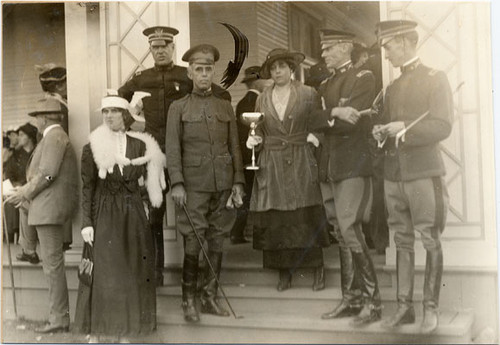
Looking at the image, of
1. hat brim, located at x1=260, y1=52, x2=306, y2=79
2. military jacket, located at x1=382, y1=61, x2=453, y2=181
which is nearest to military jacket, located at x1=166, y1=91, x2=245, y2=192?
hat brim, located at x1=260, y1=52, x2=306, y2=79

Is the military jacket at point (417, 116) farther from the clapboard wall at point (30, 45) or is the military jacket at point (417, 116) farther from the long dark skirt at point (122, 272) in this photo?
the clapboard wall at point (30, 45)

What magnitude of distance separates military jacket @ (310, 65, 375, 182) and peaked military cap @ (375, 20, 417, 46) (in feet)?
0.75

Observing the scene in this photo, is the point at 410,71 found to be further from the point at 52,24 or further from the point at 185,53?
the point at 52,24

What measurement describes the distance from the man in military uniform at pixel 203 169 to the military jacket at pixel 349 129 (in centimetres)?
59

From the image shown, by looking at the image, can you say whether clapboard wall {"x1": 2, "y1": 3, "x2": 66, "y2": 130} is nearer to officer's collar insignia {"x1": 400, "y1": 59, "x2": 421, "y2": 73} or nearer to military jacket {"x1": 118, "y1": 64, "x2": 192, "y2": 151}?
military jacket {"x1": 118, "y1": 64, "x2": 192, "y2": 151}

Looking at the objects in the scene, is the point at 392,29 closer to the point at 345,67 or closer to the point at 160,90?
the point at 345,67

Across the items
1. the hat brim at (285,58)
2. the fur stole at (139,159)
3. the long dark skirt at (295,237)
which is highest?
the hat brim at (285,58)

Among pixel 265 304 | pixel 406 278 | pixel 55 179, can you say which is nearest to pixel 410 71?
pixel 406 278

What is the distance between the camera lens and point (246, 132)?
13.1ft

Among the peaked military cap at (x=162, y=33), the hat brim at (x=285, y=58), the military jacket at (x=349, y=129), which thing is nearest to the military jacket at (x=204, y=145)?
the hat brim at (x=285, y=58)

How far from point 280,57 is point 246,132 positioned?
1.70ft

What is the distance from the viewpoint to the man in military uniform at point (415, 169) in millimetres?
3693

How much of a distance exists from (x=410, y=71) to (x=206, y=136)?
1319mm

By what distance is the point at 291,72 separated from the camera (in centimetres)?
391
